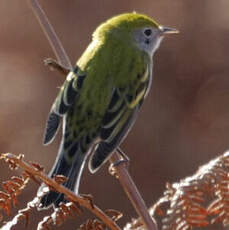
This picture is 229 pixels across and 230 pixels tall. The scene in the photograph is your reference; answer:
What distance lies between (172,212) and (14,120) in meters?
4.55

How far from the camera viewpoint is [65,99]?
14.6 feet

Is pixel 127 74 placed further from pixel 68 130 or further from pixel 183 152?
pixel 183 152

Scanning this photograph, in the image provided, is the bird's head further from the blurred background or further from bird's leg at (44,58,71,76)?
the blurred background

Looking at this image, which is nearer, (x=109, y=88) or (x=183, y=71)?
(x=109, y=88)

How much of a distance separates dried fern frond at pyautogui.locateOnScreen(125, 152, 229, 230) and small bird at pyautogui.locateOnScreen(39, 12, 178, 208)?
0.90 meters

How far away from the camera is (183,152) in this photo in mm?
7395

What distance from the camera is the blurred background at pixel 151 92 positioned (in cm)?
727

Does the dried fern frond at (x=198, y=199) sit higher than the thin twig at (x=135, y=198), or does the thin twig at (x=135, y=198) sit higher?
the thin twig at (x=135, y=198)

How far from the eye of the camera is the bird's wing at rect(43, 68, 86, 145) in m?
4.30

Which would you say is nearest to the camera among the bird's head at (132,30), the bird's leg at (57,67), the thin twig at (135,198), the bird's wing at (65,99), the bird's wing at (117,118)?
the thin twig at (135,198)

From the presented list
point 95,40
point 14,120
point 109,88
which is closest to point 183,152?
point 14,120

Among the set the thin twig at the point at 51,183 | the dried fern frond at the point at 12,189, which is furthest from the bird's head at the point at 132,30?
the thin twig at the point at 51,183

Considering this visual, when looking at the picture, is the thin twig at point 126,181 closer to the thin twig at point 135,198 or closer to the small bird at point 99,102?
the thin twig at point 135,198

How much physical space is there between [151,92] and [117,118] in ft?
10.2
